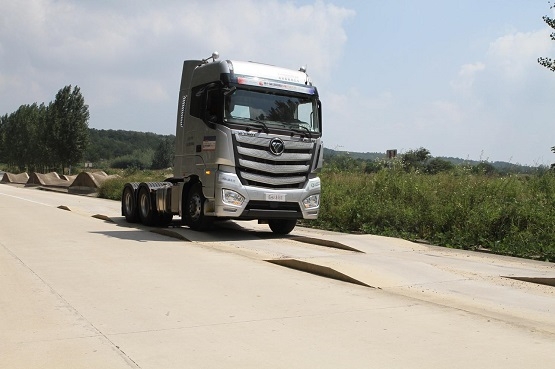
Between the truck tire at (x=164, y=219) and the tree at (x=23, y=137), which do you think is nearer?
the truck tire at (x=164, y=219)

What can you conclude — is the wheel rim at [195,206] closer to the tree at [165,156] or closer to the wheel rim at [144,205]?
the tree at [165,156]

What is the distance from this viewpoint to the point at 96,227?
16.2m

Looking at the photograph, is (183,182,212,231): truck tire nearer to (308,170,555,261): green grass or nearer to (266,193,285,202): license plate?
(266,193,285,202): license plate

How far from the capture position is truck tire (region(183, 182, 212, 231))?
13.8 meters

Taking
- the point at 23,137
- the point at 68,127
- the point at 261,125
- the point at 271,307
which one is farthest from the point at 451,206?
the point at 23,137

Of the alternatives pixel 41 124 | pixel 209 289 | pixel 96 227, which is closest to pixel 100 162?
pixel 41 124

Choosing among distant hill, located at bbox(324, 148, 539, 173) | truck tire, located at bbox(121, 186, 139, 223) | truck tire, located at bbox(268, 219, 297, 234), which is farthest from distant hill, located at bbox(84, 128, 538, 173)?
truck tire, located at bbox(268, 219, 297, 234)

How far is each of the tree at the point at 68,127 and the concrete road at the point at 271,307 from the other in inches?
2751

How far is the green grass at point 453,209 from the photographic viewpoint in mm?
12547

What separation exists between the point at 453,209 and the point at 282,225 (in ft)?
13.1

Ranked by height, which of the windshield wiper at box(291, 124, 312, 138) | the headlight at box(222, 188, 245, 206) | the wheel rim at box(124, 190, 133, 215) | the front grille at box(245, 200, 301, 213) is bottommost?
the wheel rim at box(124, 190, 133, 215)

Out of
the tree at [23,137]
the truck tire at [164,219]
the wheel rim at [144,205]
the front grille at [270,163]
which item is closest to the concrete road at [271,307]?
the front grille at [270,163]

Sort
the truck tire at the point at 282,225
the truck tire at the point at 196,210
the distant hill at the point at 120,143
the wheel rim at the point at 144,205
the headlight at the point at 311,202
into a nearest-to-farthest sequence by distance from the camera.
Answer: the headlight at the point at 311,202 < the truck tire at the point at 196,210 < the truck tire at the point at 282,225 < the wheel rim at the point at 144,205 < the distant hill at the point at 120,143

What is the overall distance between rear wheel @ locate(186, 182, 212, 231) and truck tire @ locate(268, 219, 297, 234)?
168cm
